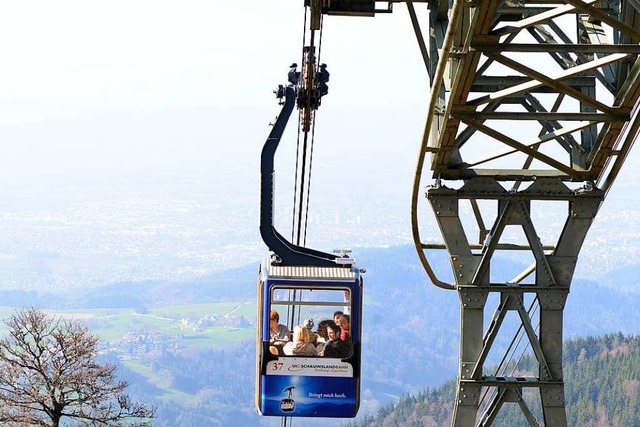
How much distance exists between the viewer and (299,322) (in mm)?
16906

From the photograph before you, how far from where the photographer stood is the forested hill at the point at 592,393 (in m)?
158

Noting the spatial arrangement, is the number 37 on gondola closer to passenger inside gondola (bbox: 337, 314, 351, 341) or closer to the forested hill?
passenger inside gondola (bbox: 337, 314, 351, 341)

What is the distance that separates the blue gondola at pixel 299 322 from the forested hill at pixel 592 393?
140 metres

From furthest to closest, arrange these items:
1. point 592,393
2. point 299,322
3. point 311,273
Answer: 1. point 592,393
2. point 299,322
3. point 311,273

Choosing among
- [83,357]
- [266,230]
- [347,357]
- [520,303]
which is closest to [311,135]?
[266,230]

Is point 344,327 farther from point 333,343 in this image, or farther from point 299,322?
point 299,322

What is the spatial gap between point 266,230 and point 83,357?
48.2 feet

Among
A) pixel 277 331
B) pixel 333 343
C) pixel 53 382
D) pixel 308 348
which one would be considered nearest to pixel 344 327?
pixel 333 343

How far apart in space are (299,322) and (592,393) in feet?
486

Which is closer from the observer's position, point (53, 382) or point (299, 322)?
point (299, 322)

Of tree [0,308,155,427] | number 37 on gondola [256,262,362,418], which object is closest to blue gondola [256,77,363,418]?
number 37 on gondola [256,262,362,418]

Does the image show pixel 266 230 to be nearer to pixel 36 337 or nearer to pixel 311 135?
pixel 311 135

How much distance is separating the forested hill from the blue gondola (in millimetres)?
139855

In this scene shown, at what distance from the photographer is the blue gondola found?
1641 cm
